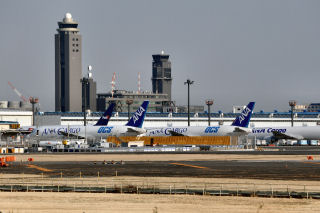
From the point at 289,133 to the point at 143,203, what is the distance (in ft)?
415

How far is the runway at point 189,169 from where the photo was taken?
66.6m

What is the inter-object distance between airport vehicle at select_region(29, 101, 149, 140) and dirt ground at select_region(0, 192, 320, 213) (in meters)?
96.9

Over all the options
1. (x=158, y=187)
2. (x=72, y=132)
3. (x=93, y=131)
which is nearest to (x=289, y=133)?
(x=93, y=131)

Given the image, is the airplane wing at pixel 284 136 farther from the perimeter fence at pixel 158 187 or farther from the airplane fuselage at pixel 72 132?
the perimeter fence at pixel 158 187

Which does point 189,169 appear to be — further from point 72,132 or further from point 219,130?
point 72,132

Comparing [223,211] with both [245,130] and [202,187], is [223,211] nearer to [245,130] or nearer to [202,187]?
[202,187]

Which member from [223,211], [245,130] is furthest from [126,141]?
[223,211]

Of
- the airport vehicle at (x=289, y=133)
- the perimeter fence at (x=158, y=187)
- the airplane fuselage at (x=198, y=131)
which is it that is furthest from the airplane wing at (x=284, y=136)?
the perimeter fence at (x=158, y=187)

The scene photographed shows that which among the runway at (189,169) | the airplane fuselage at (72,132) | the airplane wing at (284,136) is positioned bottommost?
the runway at (189,169)

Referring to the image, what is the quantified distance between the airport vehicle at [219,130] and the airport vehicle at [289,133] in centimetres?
1308

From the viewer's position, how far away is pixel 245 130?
6024 inches

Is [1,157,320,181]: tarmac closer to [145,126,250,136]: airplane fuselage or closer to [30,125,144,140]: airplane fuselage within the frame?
[30,125,144,140]: airplane fuselage

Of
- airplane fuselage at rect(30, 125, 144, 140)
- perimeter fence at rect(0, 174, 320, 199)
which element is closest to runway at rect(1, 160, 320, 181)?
perimeter fence at rect(0, 174, 320, 199)

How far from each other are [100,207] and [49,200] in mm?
5200
